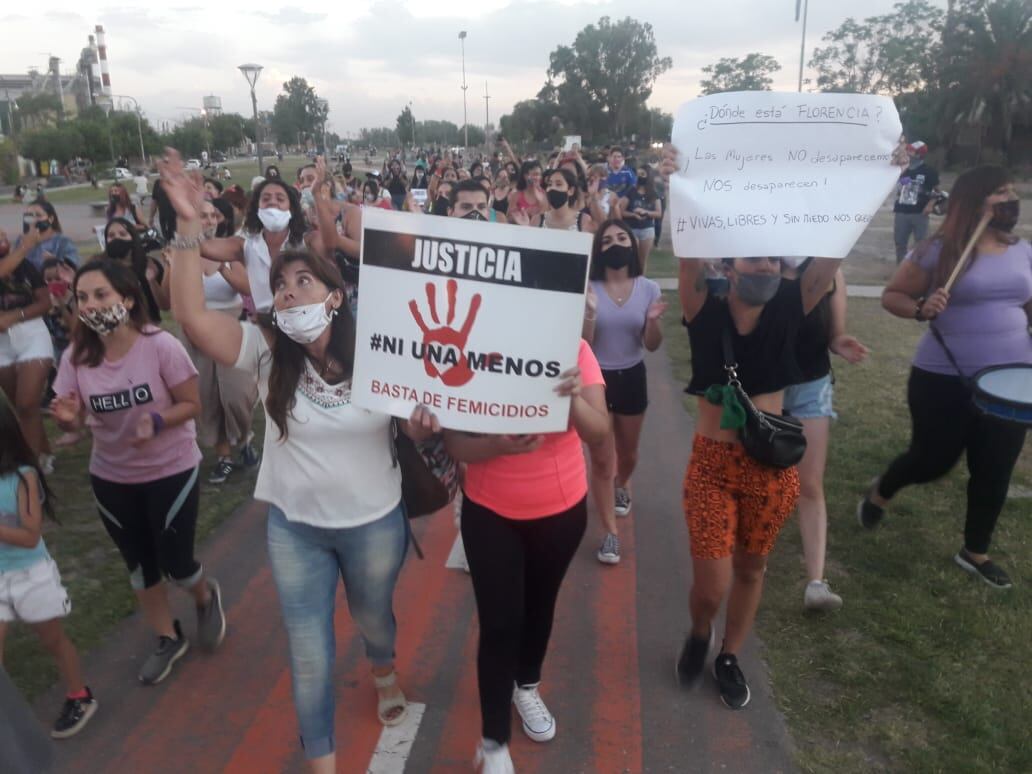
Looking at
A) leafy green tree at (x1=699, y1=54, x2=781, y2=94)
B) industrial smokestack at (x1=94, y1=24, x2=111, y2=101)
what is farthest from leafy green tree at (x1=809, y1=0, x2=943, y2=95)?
industrial smokestack at (x1=94, y1=24, x2=111, y2=101)

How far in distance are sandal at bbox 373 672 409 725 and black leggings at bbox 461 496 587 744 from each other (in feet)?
1.80

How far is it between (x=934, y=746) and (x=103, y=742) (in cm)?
331

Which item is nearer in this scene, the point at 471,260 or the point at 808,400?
the point at 471,260

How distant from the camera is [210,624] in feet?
12.5

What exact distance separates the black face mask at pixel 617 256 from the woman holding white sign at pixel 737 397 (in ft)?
3.61

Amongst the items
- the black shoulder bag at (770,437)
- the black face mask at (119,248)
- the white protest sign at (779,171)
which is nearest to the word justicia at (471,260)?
the white protest sign at (779,171)

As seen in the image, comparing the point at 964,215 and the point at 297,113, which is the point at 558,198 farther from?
the point at 297,113

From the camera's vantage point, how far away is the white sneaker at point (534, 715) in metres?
3.20

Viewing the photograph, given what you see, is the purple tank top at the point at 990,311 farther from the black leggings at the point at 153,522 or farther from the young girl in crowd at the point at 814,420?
the black leggings at the point at 153,522

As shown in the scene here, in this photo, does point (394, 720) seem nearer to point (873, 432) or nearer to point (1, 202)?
point (873, 432)

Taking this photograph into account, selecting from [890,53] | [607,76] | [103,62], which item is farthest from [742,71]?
[103,62]

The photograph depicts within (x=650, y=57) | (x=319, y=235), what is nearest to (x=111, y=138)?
(x=650, y=57)

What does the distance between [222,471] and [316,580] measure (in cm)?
356

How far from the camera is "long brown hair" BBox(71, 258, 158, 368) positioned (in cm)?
330
